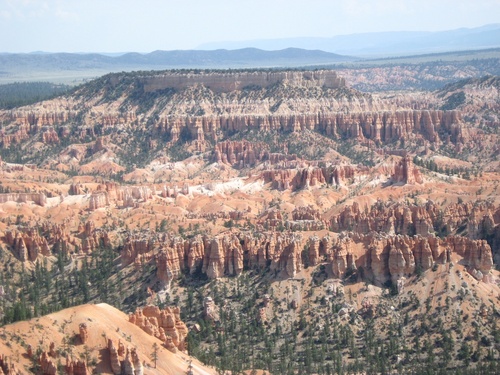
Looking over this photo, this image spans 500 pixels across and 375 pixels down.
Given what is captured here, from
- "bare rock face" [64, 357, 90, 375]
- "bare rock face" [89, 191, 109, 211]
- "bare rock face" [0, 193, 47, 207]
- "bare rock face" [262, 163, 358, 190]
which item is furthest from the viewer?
"bare rock face" [262, 163, 358, 190]

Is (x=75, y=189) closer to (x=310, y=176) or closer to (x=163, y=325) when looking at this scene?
(x=310, y=176)

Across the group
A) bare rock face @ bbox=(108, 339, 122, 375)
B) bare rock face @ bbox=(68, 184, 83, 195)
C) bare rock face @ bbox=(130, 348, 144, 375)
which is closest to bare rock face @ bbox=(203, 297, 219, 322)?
bare rock face @ bbox=(130, 348, 144, 375)

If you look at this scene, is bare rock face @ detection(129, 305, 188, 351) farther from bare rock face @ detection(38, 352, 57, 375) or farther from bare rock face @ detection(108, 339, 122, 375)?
bare rock face @ detection(38, 352, 57, 375)

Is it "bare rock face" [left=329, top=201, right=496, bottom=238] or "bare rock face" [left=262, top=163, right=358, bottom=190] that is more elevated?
"bare rock face" [left=329, top=201, right=496, bottom=238]

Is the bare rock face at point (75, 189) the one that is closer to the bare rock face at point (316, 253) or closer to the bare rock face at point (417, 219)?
the bare rock face at point (316, 253)

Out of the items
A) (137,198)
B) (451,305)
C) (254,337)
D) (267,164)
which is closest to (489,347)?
(451,305)

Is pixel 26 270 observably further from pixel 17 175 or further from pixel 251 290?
pixel 17 175

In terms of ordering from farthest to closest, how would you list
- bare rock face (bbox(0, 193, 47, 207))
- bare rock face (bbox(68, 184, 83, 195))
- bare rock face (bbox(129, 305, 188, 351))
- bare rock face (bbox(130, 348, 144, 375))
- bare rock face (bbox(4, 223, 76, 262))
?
bare rock face (bbox(68, 184, 83, 195)) < bare rock face (bbox(0, 193, 47, 207)) < bare rock face (bbox(4, 223, 76, 262)) < bare rock face (bbox(129, 305, 188, 351)) < bare rock face (bbox(130, 348, 144, 375))

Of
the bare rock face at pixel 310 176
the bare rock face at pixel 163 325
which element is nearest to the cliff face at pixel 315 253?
the bare rock face at pixel 163 325
